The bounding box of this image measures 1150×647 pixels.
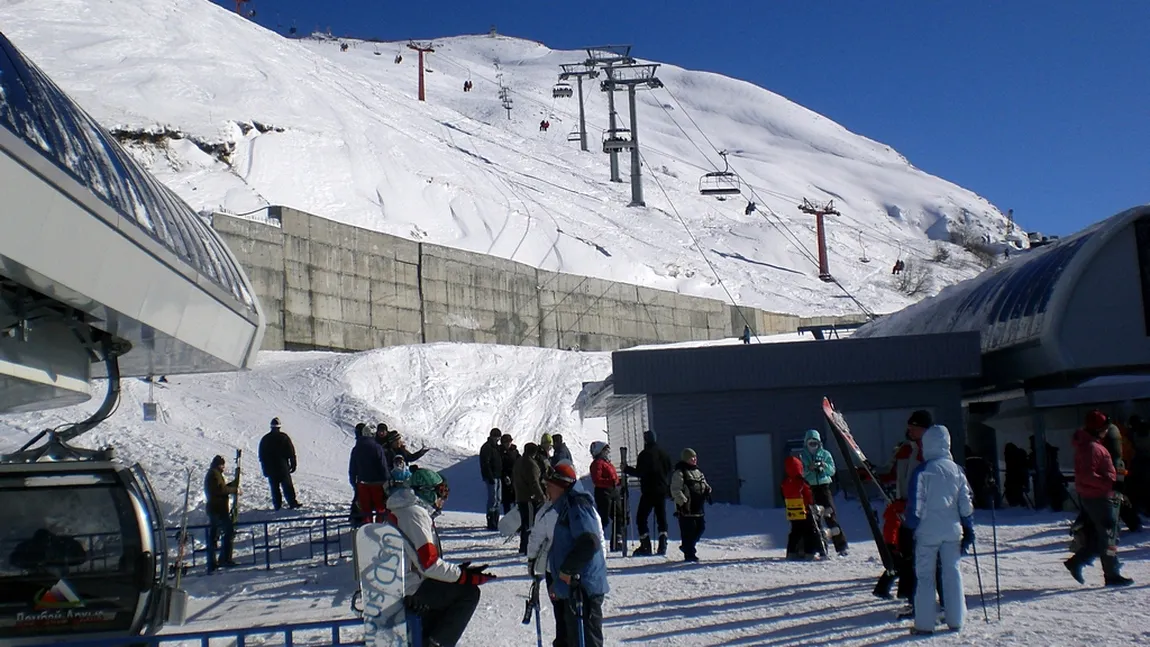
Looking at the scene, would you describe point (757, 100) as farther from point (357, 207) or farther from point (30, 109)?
point (30, 109)

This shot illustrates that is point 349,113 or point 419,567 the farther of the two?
point 349,113

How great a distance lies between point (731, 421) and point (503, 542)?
22.4ft

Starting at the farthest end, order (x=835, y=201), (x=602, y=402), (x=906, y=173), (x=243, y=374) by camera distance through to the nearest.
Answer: (x=906, y=173) < (x=835, y=201) < (x=243, y=374) < (x=602, y=402)

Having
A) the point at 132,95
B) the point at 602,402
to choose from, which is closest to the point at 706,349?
the point at 602,402

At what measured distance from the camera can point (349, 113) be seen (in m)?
62.8

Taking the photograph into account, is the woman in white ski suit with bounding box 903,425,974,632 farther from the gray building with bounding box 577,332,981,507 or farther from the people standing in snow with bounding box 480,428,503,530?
the gray building with bounding box 577,332,981,507

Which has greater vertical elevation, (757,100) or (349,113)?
(757,100)

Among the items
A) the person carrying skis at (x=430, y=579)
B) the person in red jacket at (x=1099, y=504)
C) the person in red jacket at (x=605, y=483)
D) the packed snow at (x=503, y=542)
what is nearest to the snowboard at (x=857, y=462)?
the packed snow at (x=503, y=542)

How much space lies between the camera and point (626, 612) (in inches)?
410

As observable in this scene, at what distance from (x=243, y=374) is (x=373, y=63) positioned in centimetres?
9734

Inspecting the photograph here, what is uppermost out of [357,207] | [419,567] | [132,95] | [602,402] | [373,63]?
[373,63]

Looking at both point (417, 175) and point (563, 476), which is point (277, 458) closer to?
point (563, 476)

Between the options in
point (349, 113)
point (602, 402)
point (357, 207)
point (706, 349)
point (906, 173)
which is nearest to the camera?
point (706, 349)

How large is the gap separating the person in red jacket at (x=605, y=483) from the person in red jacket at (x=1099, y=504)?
16.3 feet
